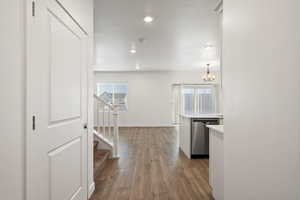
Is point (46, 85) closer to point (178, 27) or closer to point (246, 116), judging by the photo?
point (246, 116)

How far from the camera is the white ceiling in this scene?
2.77m

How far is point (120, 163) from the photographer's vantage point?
3535 mm

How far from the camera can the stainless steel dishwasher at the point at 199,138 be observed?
12.6ft

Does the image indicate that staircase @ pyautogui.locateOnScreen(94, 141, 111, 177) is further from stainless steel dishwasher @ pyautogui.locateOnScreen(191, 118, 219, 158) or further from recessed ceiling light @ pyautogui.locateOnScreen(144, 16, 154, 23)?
recessed ceiling light @ pyautogui.locateOnScreen(144, 16, 154, 23)

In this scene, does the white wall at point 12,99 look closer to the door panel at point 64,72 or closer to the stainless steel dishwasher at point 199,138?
the door panel at point 64,72

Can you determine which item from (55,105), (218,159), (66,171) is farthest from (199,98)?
(55,105)

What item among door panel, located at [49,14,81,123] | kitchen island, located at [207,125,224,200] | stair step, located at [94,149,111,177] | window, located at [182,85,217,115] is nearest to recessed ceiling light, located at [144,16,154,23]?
door panel, located at [49,14,81,123]

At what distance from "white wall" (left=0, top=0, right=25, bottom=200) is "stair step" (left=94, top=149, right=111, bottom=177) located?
6.19ft

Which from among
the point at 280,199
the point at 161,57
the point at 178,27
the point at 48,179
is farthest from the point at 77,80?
the point at 161,57

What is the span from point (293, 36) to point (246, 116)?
1.63 ft

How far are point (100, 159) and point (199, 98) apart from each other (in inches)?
259

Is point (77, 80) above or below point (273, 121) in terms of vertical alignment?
above

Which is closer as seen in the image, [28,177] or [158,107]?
[28,177]

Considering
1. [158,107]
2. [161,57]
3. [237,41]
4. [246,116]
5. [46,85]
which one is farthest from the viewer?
[158,107]
